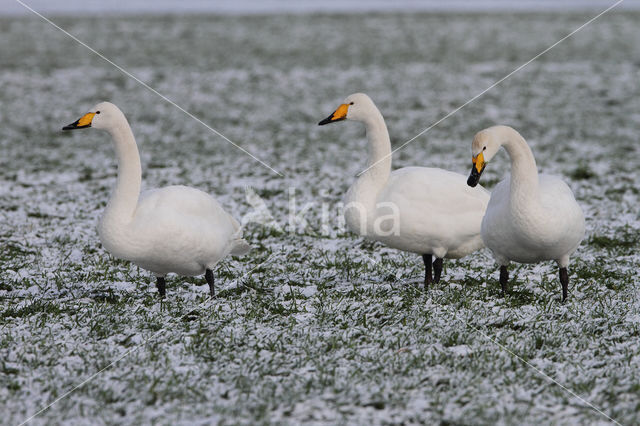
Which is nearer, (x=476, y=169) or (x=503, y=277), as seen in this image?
(x=476, y=169)

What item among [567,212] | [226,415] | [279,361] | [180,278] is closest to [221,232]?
[180,278]

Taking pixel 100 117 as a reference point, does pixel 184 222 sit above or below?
below

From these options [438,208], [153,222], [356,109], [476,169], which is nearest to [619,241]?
[438,208]

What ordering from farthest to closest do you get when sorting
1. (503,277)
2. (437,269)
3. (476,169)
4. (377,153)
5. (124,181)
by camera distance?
(377,153), (437,269), (503,277), (124,181), (476,169)

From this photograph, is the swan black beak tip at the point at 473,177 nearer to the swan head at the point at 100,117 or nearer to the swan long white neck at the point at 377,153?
the swan long white neck at the point at 377,153

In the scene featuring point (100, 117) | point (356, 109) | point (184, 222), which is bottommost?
point (184, 222)

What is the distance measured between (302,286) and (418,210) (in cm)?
129

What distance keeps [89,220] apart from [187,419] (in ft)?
17.1

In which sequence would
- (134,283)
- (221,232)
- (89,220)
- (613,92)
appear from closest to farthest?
(221,232) → (134,283) → (89,220) → (613,92)

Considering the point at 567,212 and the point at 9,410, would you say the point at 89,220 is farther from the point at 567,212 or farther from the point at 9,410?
the point at 567,212

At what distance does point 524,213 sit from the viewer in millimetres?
5547

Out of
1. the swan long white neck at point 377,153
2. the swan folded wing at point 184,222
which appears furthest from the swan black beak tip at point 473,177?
the swan folded wing at point 184,222

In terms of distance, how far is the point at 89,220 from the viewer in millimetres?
8773

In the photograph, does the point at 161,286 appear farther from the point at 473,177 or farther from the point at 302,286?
the point at 473,177
